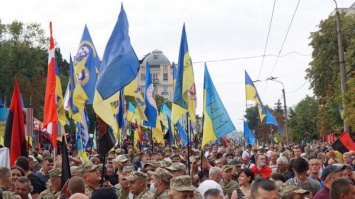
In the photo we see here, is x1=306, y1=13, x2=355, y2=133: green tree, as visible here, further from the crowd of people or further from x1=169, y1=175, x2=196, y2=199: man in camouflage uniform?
x1=169, y1=175, x2=196, y2=199: man in camouflage uniform

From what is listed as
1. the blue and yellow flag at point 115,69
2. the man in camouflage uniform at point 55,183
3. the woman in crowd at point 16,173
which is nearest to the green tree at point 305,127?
the blue and yellow flag at point 115,69

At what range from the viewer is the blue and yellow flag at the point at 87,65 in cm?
1748

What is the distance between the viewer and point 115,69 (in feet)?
44.1

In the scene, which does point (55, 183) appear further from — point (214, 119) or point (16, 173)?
point (214, 119)

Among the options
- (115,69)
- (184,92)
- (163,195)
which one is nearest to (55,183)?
(163,195)

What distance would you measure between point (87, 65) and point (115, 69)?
535 cm

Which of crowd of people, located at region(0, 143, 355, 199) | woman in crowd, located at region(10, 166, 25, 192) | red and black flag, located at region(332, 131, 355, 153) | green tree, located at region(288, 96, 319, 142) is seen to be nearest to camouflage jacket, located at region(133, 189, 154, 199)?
crowd of people, located at region(0, 143, 355, 199)

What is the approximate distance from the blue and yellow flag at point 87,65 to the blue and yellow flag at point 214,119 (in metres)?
2.55

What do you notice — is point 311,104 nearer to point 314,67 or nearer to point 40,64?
point 314,67

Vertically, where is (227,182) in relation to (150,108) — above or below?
below

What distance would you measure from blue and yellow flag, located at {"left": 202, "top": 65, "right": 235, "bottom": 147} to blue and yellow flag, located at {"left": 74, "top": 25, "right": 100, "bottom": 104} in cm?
255

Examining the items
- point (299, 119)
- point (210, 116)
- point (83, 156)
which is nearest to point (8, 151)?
point (83, 156)

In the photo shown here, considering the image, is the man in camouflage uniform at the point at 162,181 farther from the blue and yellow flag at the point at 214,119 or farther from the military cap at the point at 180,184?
the blue and yellow flag at the point at 214,119

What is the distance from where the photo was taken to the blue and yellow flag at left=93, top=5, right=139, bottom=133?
13.0 metres
